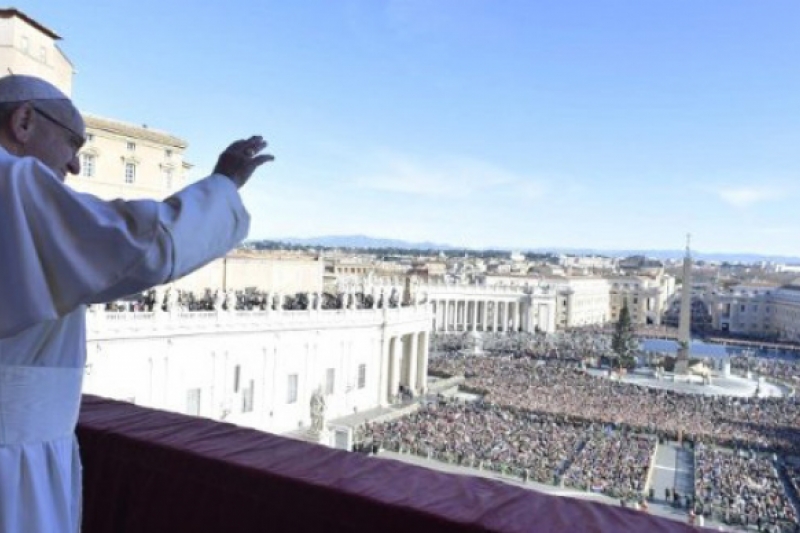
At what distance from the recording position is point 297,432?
2972cm

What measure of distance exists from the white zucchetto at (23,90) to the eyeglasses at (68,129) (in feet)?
0.11

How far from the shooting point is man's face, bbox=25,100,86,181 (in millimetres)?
1891

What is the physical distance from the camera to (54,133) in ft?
6.29

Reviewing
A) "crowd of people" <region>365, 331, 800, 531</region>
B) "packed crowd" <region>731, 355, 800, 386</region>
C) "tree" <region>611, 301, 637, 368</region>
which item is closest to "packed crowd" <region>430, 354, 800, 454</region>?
"crowd of people" <region>365, 331, 800, 531</region>

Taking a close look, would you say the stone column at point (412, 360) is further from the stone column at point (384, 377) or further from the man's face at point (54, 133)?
the man's face at point (54, 133)

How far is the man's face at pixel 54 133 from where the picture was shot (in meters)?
1.89

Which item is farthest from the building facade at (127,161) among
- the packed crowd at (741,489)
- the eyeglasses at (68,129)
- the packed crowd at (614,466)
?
the eyeglasses at (68,129)

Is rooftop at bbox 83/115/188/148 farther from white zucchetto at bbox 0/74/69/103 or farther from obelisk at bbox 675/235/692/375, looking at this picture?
obelisk at bbox 675/235/692/375

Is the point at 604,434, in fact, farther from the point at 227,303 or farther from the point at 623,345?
the point at 623,345

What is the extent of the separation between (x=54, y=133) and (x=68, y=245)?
580 mm

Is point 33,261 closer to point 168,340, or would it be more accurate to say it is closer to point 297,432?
point 168,340

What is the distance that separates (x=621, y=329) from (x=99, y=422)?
6066cm

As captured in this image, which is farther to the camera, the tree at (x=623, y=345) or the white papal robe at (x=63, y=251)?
the tree at (x=623, y=345)

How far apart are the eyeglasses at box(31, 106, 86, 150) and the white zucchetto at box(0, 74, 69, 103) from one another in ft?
0.11
